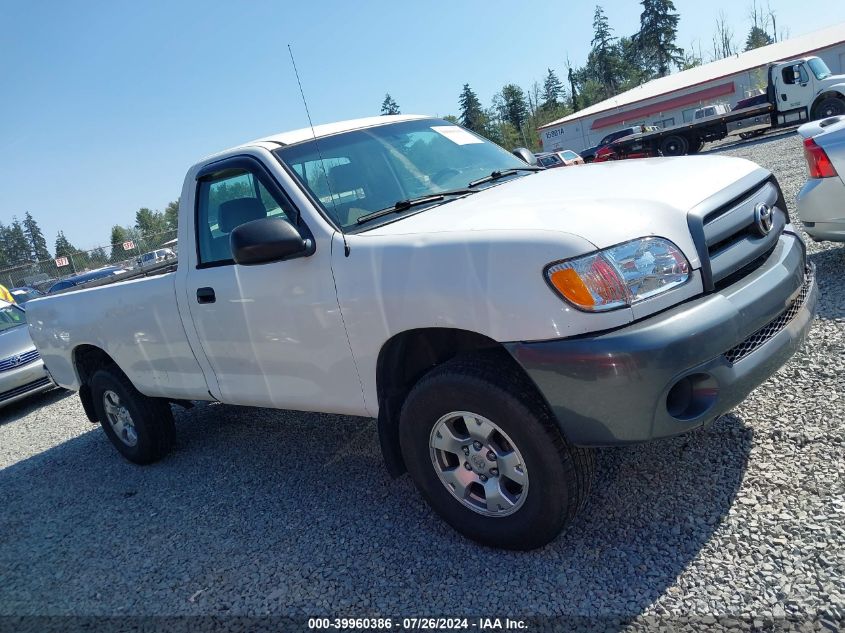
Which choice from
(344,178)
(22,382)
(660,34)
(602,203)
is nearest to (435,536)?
(602,203)

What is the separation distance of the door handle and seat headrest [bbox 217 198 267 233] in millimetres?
365

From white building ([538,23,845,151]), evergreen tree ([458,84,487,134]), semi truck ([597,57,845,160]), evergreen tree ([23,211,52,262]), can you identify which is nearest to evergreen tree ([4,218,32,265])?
evergreen tree ([23,211,52,262])

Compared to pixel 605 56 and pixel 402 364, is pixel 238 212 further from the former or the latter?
pixel 605 56

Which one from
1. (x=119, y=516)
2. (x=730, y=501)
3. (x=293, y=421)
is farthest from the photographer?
(x=293, y=421)

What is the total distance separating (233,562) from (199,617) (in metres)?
0.40

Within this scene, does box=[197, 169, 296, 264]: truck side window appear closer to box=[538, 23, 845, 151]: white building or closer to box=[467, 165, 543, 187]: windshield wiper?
box=[467, 165, 543, 187]: windshield wiper

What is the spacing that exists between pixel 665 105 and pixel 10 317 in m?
50.2

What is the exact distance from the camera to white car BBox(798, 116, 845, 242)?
4.92 metres

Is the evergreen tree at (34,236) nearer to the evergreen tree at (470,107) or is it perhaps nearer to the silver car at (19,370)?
the evergreen tree at (470,107)

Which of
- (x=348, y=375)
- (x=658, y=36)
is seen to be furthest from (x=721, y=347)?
(x=658, y=36)

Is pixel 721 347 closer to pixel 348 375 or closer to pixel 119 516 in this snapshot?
pixel 348 375

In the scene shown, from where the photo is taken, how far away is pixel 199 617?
9.43 feet

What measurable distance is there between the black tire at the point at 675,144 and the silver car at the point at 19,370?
74.6 ft

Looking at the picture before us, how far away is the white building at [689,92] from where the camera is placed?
140ft
